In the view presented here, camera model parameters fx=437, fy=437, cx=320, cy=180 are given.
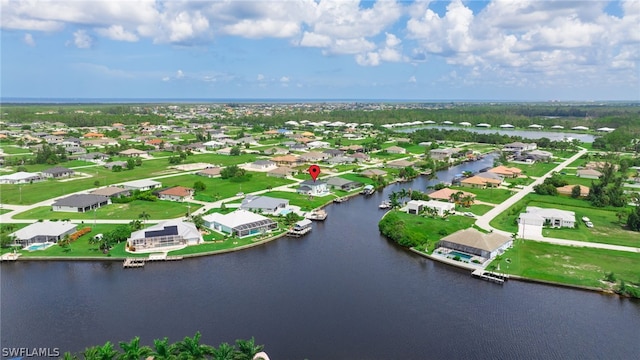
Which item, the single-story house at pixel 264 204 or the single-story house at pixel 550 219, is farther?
the single-story house at pixel 264 204

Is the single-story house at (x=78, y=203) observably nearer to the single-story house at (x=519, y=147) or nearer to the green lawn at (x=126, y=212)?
the green lawn at (x=126, y=212)

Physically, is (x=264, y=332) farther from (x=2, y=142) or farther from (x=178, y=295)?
(x=2, y=142)

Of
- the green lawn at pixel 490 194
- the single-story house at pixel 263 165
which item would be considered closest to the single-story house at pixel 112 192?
the single-story house at pixel 263 165

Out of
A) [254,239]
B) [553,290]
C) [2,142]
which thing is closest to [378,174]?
[254,239]

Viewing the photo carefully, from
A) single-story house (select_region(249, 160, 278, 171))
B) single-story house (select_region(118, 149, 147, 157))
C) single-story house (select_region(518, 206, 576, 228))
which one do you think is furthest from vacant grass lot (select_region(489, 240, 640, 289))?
single-story house (select_region(118, 149, 147, 157))

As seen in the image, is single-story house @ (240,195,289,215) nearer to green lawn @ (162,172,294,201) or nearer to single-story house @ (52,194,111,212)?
green lawn @ (162,172,294,201)

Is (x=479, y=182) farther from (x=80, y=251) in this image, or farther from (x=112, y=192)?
(x=80, y=251)
